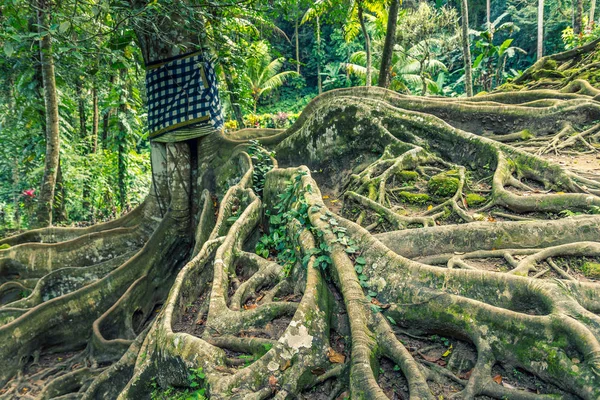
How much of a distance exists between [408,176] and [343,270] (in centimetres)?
216

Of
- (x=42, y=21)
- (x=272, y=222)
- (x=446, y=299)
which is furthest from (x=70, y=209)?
(x=446, y=299)

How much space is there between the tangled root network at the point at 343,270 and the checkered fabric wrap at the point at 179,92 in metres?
0.37

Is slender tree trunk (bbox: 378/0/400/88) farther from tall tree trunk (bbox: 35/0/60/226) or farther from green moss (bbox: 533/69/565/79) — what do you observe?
tall tree trunk (bbox: 35/0/60/226)

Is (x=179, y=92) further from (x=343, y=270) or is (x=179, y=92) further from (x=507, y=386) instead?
(x=507, y=386)

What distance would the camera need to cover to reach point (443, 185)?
166 inches

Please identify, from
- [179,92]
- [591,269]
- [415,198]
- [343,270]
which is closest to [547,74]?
[415,198]

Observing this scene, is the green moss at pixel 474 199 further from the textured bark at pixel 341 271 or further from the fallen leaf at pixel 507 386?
the fallen leaf at pixel 507 386

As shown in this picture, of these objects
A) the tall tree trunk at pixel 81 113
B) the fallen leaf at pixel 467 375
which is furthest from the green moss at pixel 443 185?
the tall tree trunk at pixel 81 113

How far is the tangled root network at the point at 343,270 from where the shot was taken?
2223 mm

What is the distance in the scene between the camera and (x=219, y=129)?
5.89m

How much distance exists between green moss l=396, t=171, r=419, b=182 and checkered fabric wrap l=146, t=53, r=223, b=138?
111 inches

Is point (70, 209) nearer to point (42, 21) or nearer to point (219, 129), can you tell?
point (42, 21)

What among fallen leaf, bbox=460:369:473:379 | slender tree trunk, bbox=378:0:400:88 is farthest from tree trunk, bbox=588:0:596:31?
fallen leaf, bbox=460:369:473:379

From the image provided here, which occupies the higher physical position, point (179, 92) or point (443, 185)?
point (179, 92)
